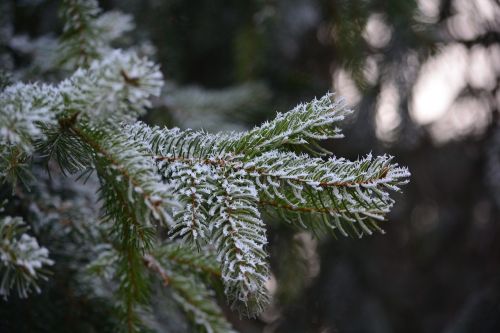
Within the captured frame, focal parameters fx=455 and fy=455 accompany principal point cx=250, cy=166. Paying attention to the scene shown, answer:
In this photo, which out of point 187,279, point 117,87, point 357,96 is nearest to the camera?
point 117,87

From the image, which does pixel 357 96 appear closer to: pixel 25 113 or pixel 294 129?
pixel 294 129

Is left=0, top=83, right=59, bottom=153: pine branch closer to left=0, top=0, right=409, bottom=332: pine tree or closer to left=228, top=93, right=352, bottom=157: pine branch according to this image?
left=0, top=0, right=409, bottom=332: pine tree

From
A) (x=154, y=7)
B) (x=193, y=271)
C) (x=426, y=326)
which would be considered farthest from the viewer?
(x=426, y=326)

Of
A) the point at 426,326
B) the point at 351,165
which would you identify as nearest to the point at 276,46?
the point at 351,165

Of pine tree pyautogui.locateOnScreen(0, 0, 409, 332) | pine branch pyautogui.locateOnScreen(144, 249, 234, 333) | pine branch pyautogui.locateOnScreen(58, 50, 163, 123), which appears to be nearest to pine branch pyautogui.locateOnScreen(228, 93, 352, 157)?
pine tree pyautogui.locateOnScreen(0, 0, 409, 332)

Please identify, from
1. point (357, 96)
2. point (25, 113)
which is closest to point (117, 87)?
point (25, 113)

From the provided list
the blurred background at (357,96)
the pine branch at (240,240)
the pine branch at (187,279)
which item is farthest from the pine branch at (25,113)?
the blurred background at (357,96)

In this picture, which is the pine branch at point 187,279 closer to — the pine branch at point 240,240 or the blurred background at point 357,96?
the pine branch at point 240,240

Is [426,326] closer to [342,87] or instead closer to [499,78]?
[499,78]
